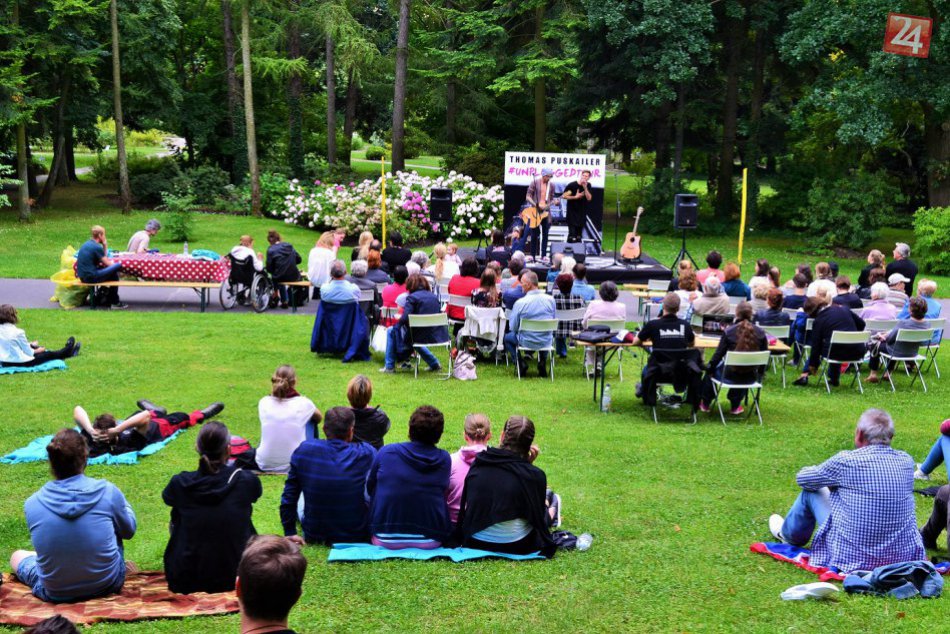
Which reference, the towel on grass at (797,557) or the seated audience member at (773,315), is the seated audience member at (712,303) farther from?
the towel on grass at (797,557)

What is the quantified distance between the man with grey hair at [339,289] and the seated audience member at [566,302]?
2.45 metres

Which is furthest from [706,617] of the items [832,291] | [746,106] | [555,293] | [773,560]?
[746,106]

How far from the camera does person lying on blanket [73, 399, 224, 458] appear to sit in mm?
8508

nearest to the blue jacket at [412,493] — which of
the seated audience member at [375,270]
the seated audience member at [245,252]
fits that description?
the seated audience member at [375,270]

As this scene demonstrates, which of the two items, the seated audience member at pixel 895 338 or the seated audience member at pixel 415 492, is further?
the seated audience member at pixel 895 338

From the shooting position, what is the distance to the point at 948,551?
21.3 ft

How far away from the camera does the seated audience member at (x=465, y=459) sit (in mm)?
6555

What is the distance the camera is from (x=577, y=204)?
21.4 m

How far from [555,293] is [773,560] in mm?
6442

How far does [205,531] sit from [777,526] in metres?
3.68

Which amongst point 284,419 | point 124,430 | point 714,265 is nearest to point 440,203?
point 714,265

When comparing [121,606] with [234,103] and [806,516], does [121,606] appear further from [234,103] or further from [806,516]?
[234,103]

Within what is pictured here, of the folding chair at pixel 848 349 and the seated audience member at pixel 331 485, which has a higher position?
the folding chair at pixel 848 349

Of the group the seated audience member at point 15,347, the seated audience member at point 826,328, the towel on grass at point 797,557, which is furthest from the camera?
the seated audience member at point 826,328
